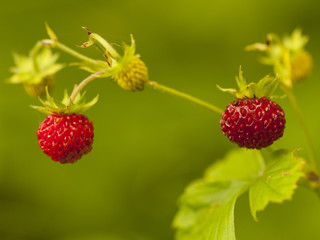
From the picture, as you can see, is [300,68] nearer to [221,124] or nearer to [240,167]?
[240,167]

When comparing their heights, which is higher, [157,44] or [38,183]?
[157,44]

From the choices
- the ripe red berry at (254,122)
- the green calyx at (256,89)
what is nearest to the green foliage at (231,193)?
the ripe red berry at (254,122)

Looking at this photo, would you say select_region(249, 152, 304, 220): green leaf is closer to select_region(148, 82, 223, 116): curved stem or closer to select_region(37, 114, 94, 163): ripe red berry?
select_region(148, 82, 223, 116): curved stem

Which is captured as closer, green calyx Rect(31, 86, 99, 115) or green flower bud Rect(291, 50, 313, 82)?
green calyx Rect(31, 86, 99, 115)

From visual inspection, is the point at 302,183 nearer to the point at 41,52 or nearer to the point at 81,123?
the point at 81,123

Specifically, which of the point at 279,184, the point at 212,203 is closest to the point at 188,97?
the point at 279,184

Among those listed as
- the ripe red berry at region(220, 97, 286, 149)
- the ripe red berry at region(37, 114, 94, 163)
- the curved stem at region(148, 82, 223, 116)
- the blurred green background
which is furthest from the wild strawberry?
the blurred green background

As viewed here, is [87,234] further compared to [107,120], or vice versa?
[107,120]

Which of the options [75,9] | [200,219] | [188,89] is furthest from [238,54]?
[200,219]
